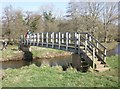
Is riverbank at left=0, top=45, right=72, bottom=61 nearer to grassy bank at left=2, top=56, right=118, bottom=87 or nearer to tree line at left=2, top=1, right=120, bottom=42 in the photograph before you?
tree line at left=2, top=1, right=120, bottom=42

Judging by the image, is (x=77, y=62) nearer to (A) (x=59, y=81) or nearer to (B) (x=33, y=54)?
(A) (x=59, y=81)

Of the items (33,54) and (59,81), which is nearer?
(59,81)

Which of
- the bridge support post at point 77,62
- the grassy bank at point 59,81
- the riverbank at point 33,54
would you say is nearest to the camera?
the grassy bank at point 59,81

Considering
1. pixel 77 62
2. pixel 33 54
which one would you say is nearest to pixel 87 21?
pixel 33 54

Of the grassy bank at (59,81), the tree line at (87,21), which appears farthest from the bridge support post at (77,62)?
the tree line at (87,21)

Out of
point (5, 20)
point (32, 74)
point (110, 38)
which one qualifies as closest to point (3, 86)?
point (32, 74)

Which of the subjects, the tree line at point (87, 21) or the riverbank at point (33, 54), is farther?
the tree line at point (87, 21)

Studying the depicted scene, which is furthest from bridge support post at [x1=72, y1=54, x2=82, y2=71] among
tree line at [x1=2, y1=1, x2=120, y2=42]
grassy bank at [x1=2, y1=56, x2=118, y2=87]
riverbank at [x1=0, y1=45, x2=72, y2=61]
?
tree line at [x1=2, y1=1, x2=120, y2=42]

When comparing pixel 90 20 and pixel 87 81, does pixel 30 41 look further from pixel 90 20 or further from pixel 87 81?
pixel 87 81

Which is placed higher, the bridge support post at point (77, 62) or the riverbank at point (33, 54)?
the bridge support post at point (77, 62)

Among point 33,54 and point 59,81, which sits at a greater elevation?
point 59,81

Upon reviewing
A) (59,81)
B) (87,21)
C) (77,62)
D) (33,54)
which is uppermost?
(87,21)

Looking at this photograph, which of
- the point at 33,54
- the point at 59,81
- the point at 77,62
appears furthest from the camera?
the point at 33,54

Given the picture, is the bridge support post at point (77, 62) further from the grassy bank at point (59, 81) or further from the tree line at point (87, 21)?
the tree line at point (87, 21)
